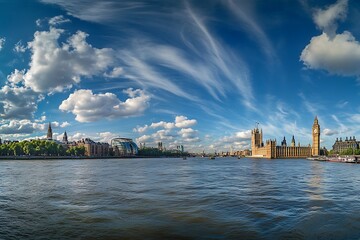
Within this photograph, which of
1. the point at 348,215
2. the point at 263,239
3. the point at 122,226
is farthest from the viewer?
the point at 348,215

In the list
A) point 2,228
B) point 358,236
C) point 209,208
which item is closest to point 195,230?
point 209,208

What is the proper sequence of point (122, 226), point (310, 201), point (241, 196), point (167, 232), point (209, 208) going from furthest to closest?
point (241, 196) < point (310, 201) < point (209, 208) < point (122, 226) < point (167, 232)

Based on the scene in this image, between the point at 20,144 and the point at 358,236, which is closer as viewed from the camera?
the point at 358,236

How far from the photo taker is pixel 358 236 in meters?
14.8

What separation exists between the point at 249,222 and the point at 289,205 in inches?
270

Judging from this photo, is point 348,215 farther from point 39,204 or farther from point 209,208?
point 39,204

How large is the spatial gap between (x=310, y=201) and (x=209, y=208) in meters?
9.27

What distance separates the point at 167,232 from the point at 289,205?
1164 cm

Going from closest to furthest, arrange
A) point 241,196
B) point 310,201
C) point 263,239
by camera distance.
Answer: point 263,239 → point 310,201 → point 241,196

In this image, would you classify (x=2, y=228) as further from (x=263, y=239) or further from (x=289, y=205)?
(x=289, y=205)

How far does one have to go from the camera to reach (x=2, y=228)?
Answer: 1576 cm

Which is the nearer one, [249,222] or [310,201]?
[249,222]

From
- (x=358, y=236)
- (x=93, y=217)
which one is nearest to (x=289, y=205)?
(x=358, y=236)

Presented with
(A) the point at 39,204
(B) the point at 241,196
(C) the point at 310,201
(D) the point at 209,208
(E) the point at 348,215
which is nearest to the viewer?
(E) the point at 348,215
